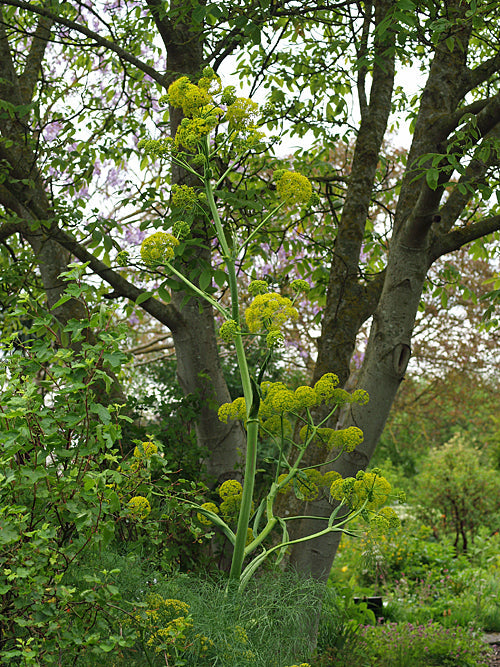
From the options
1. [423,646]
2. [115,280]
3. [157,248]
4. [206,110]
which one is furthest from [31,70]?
[423,646]

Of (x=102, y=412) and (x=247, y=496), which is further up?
(x=102, y=412)

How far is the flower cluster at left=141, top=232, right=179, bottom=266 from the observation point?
2299 mm

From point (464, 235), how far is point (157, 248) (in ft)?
5.79

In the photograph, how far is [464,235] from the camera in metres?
3.35

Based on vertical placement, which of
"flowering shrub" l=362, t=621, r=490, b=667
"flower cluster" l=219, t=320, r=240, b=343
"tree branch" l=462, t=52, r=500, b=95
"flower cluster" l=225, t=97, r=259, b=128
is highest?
"tree branch" l=462, t=52, r=500, b=95

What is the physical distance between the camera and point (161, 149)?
2.42 metres

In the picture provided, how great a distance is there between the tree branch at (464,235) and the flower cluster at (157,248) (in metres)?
1.67

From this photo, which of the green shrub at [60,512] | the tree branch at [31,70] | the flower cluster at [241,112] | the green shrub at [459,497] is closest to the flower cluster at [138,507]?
the green shrub at [60,512]

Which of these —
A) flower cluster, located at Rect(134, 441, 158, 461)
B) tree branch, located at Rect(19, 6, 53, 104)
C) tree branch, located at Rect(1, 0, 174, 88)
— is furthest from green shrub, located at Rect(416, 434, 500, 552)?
flower cluster, located at Rect(134, 441, 158, 461)

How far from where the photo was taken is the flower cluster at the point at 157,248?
2.30m

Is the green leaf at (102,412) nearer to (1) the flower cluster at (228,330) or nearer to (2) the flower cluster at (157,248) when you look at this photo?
(1) the flower cluster at (228,330)

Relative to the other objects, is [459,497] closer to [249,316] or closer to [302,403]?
[302,403]

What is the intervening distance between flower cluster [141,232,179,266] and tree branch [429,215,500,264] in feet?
5.49

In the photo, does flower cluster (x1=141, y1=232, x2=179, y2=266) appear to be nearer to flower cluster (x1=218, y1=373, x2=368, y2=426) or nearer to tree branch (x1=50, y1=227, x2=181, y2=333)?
flower cluster (x1=218, y1=373, x2=368, y2=426)
